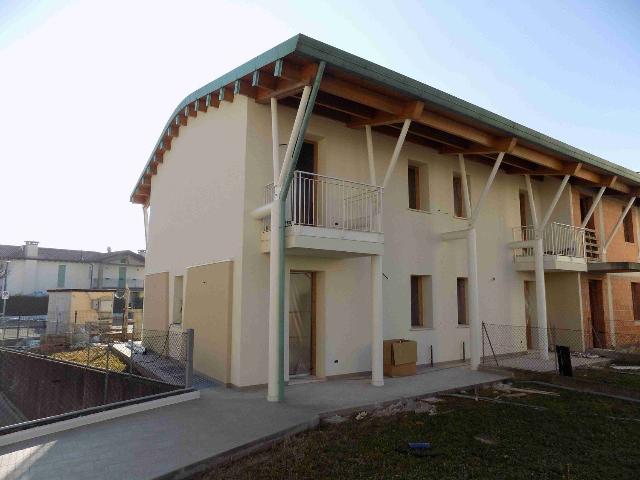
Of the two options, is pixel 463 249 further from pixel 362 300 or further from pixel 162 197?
pixel 162 197

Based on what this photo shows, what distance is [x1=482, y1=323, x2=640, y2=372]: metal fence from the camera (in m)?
11.4

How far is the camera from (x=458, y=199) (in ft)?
42.8

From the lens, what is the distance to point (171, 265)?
512 inches

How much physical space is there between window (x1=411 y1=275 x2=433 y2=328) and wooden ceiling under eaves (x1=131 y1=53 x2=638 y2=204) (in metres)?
3.58

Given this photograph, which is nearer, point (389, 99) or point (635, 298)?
point (389, 99)

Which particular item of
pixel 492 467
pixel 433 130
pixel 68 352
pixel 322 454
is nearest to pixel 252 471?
pixel 322 454

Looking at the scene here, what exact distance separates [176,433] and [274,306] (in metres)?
2.63

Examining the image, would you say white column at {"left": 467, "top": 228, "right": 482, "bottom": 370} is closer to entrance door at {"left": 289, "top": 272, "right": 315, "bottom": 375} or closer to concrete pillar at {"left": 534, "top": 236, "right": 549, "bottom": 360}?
concrete pillar at {"left": 534, "top": 236, "right": 549, "bottom": 360}

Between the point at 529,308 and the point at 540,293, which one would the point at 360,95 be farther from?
the point at 529,308

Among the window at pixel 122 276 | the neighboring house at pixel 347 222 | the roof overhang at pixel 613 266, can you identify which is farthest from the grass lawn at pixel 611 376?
the window at pixel 122 276

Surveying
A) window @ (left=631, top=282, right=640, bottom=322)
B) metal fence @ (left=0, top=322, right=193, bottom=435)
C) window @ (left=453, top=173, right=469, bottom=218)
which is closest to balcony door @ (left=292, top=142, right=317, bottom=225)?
metal fence @ (left=0, top=322, right=193, bottom=435)

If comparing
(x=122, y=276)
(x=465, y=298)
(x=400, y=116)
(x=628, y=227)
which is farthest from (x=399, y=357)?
(x=122, y=276)

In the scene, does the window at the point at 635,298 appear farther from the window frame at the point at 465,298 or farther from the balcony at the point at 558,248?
the window frame at the point at 465,298

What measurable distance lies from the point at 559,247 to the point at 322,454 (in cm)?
1242
